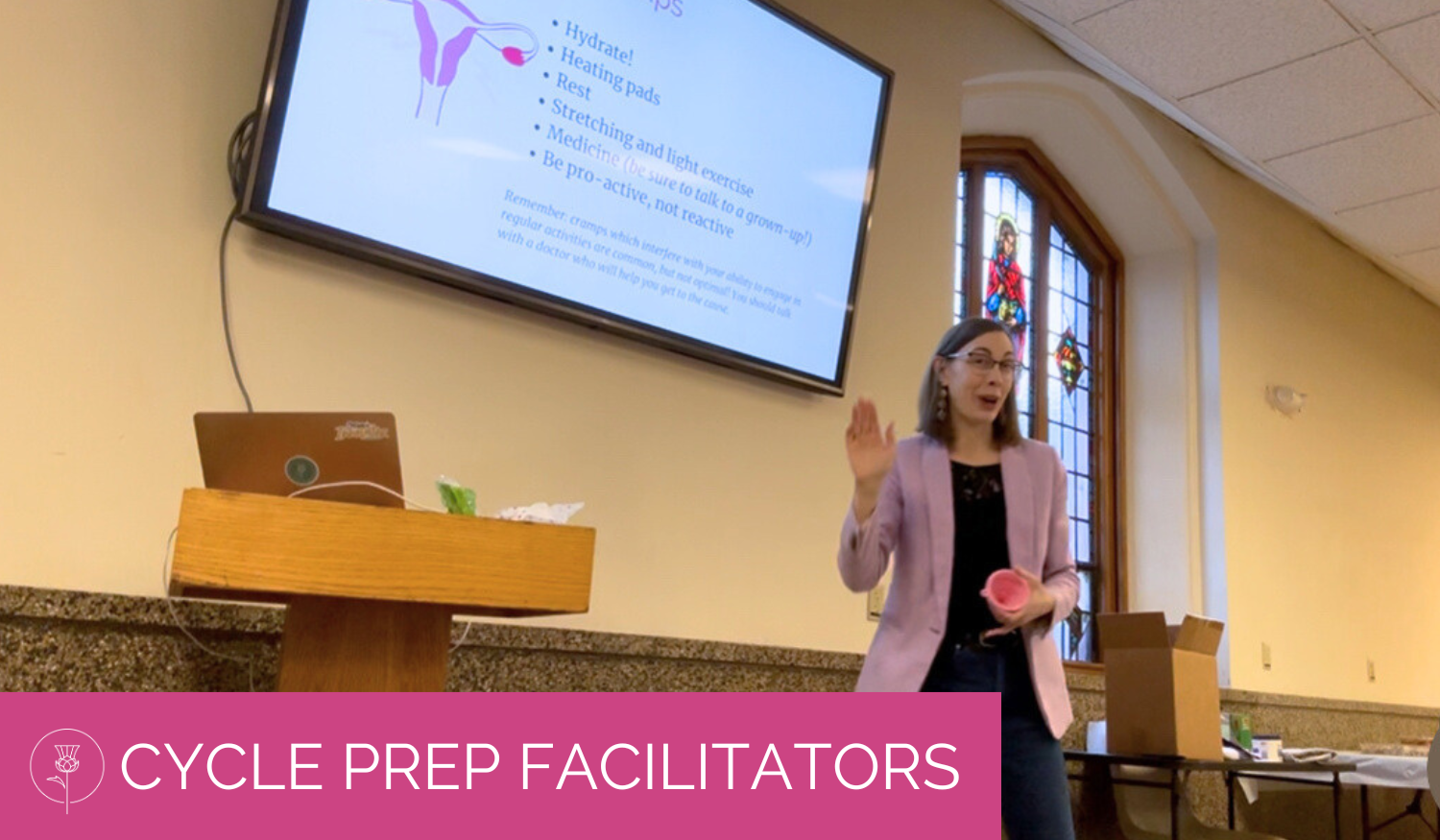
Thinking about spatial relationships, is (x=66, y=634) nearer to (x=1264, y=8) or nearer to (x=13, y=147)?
(x=13, y=147)

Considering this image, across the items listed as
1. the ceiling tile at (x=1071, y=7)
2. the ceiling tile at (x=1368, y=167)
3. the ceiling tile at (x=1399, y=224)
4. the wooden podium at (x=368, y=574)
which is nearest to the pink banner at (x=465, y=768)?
the wooden podium at (x=368, y=574)

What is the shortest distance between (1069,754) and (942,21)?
2279mm

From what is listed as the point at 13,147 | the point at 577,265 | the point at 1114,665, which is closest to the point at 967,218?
the point at 1114,665

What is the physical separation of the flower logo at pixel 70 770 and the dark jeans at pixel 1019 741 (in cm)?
114

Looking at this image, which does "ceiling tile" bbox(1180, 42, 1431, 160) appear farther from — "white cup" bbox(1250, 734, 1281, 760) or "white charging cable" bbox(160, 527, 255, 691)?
"white charging cable" bbox(160, 527, 255, 691)

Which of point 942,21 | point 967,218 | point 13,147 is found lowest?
point 13,147

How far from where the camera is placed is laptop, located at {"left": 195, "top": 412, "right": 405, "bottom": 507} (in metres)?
1.61

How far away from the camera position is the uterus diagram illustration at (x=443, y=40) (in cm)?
243

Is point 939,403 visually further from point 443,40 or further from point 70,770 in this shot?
point 70,770

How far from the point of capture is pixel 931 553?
197 cm

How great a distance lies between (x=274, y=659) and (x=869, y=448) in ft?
3.67

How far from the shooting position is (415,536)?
1.53 m

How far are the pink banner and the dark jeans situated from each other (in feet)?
1.85

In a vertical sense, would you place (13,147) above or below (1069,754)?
above
